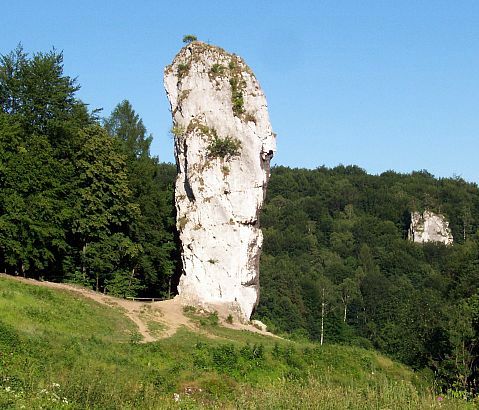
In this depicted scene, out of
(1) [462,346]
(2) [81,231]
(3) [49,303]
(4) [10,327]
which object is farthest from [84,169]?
(1) [462,346]

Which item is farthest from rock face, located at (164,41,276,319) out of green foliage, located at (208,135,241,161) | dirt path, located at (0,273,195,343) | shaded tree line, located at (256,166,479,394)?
shaded tree line, located at (256,166,479,394)

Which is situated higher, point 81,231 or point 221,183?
point 221,183

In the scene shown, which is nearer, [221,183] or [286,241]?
[221,183]

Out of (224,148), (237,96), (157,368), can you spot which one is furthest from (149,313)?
(237,96)

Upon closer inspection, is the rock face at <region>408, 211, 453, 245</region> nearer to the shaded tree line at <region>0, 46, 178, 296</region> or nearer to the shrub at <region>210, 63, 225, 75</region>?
the shaded tree line at <region>0, 46, 178, 296</region>

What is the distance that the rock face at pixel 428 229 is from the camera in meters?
114

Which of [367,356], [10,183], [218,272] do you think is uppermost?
[10,183]

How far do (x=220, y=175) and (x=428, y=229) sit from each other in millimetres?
82785

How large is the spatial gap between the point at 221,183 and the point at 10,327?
1988cm

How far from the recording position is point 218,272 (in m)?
38.7

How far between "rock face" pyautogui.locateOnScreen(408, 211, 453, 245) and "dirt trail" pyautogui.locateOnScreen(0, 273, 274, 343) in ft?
272

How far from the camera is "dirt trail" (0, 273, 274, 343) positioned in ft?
102

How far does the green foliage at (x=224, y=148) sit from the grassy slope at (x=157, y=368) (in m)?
10.2

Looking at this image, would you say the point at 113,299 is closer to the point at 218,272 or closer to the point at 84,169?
the point at 218,272
